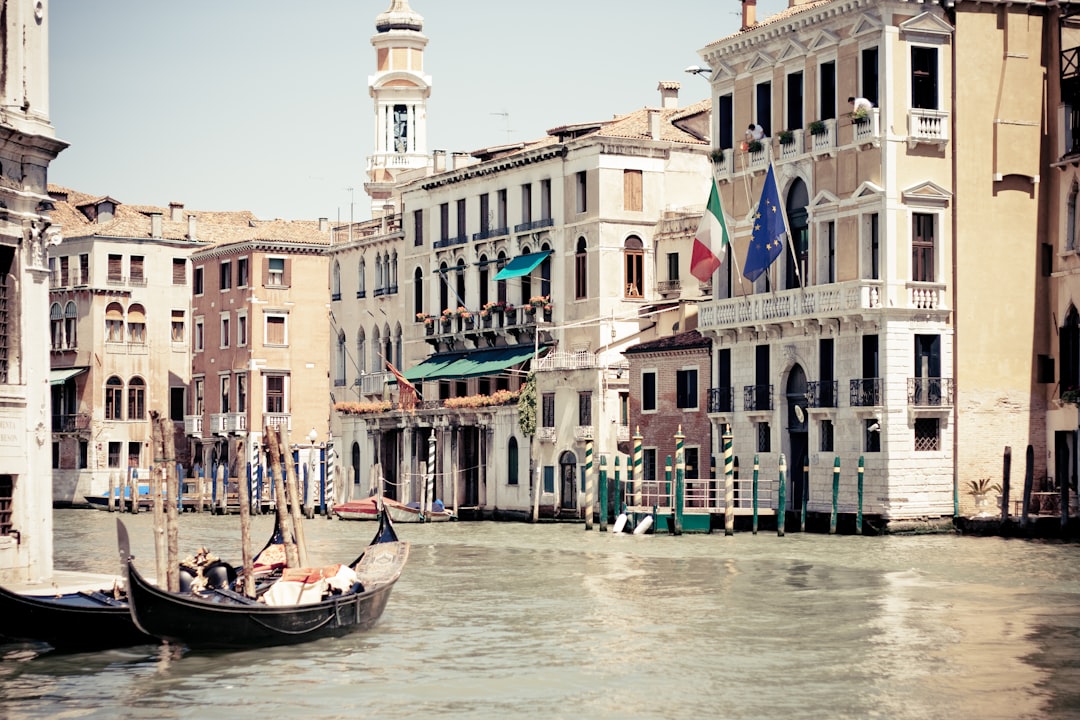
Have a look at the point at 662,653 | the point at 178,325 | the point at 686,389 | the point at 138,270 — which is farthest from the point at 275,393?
the point at 662,653

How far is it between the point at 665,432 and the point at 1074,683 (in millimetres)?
26709

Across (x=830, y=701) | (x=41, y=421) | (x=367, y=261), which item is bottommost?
(x=830, y=701)

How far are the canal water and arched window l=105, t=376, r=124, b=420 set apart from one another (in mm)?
35466

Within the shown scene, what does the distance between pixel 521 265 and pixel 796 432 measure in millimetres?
13112

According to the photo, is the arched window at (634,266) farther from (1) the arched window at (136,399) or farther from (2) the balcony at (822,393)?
(1) the arched window at (136,399)

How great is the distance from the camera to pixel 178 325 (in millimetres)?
72125

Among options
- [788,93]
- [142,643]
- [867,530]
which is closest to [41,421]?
[142,643]

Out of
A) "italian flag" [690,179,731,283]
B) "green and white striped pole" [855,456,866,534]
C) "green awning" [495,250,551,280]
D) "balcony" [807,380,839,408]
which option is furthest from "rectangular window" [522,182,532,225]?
"green and white striped pole" [855,456,866,534]

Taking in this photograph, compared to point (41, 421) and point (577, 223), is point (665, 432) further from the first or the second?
point (41, 421)

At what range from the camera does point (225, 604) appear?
72.5ft

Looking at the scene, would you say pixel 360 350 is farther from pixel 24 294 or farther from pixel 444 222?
pixel 24 294

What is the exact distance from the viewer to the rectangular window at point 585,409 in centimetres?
4950

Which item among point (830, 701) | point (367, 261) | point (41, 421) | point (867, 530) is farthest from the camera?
point (367, 261)

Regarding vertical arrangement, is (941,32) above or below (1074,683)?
above
